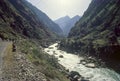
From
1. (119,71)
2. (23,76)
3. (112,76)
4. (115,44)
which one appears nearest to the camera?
(23,76)

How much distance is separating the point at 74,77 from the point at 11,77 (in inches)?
1524

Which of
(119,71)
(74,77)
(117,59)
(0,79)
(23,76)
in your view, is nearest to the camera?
(0,79)

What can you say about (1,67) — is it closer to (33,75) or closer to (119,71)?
(33,75)

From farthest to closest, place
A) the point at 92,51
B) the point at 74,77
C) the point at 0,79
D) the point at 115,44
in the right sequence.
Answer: the point at 92,51 < the point at 115,44 < the point at 74,77 < the point at 0,79

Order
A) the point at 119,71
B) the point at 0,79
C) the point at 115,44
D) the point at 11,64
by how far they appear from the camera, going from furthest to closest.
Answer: the point at 115,44
the point at 119,71
the point at 11,64
the point at 0,79

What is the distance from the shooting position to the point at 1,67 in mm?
40000

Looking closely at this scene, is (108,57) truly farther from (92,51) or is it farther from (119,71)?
(119,71)

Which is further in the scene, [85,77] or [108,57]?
[108,57]

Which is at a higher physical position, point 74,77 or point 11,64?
point 74,77

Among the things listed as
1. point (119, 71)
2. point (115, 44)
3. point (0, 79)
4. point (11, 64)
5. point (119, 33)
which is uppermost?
point (119, 33)

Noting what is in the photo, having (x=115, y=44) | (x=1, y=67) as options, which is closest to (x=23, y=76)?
(x=1, y=67)

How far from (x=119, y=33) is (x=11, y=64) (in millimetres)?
130046

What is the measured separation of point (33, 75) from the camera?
36.4 m

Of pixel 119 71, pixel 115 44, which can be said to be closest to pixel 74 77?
pixel 119 71
